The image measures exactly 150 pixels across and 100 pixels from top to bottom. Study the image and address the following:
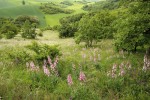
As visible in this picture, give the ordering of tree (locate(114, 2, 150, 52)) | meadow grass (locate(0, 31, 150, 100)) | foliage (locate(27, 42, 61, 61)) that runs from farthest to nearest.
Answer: tree (locate(114, 2, 150, 52)) → foliage (locate(27, 42, 61, 61)) → meadow grass (locate(0, 31, 150, 100))

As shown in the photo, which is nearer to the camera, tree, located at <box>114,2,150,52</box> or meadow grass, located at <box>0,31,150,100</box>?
meadow grass, located at <box>0,31,150,100</box>

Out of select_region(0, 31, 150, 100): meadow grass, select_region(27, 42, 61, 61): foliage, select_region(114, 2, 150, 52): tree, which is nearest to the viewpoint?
select_region(0, 31, 150, 100): meadow grass

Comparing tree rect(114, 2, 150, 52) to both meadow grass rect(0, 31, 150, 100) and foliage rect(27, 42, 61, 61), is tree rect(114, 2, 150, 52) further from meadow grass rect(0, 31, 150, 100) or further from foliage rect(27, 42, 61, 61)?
Answer: foliage rect(27, 42, 61, 61)

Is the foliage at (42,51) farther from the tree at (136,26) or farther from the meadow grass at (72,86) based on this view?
the tree at (136,26)

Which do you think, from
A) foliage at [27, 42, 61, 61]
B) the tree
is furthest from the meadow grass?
the tree

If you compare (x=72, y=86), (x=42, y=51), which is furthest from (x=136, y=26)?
(x=72, y=86)

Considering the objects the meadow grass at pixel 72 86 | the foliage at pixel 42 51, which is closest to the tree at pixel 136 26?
the meadow grass at pixel 72 86

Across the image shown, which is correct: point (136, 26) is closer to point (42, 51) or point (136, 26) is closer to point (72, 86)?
point (42, 51)

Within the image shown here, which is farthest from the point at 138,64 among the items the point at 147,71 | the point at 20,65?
the point at 20,65

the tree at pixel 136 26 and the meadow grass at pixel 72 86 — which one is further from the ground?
the tree at pixel 136 26

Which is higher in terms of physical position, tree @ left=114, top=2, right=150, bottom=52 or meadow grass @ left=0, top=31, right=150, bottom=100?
tree @ left=114, top=2, right=150, bottom=52

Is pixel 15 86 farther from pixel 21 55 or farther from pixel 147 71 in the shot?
pixel 147 71

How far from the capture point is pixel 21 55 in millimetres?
10922

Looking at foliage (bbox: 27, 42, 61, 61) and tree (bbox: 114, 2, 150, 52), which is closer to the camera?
foliage (bbox: 27, 42, 61, 61)
